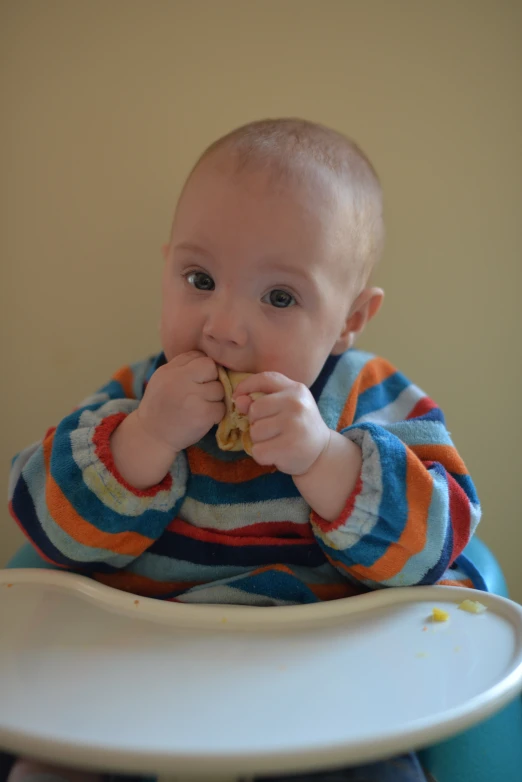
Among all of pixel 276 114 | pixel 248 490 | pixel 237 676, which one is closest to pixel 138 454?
pixel 248 490

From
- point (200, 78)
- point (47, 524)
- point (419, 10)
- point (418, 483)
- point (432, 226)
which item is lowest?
point (47, 524)

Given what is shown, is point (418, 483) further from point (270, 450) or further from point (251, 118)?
point (251, 118)

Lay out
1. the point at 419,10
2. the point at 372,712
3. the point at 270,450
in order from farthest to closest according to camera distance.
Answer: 1. the point at 419,10
2. the point at 270,450
3. the point at 372,712

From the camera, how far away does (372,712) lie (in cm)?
50

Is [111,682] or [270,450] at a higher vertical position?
[270,450]

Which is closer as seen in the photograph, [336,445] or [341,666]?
[341,666]

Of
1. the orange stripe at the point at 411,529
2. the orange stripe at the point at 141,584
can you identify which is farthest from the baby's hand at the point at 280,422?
the orange stripe at the point at 141,584

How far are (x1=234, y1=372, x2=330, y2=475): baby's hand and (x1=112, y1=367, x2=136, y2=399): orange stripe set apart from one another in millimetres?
253

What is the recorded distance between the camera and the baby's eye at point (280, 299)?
2.36 ft

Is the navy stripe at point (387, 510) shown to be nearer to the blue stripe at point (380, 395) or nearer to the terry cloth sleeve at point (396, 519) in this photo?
the terry cloth sleeve at point (396, 519)

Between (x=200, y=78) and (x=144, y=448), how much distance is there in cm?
63

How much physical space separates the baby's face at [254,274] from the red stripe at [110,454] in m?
0.10

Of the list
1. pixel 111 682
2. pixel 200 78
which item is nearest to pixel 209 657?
pixel 111 682

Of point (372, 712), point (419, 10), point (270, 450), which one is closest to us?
point (372, 712)
